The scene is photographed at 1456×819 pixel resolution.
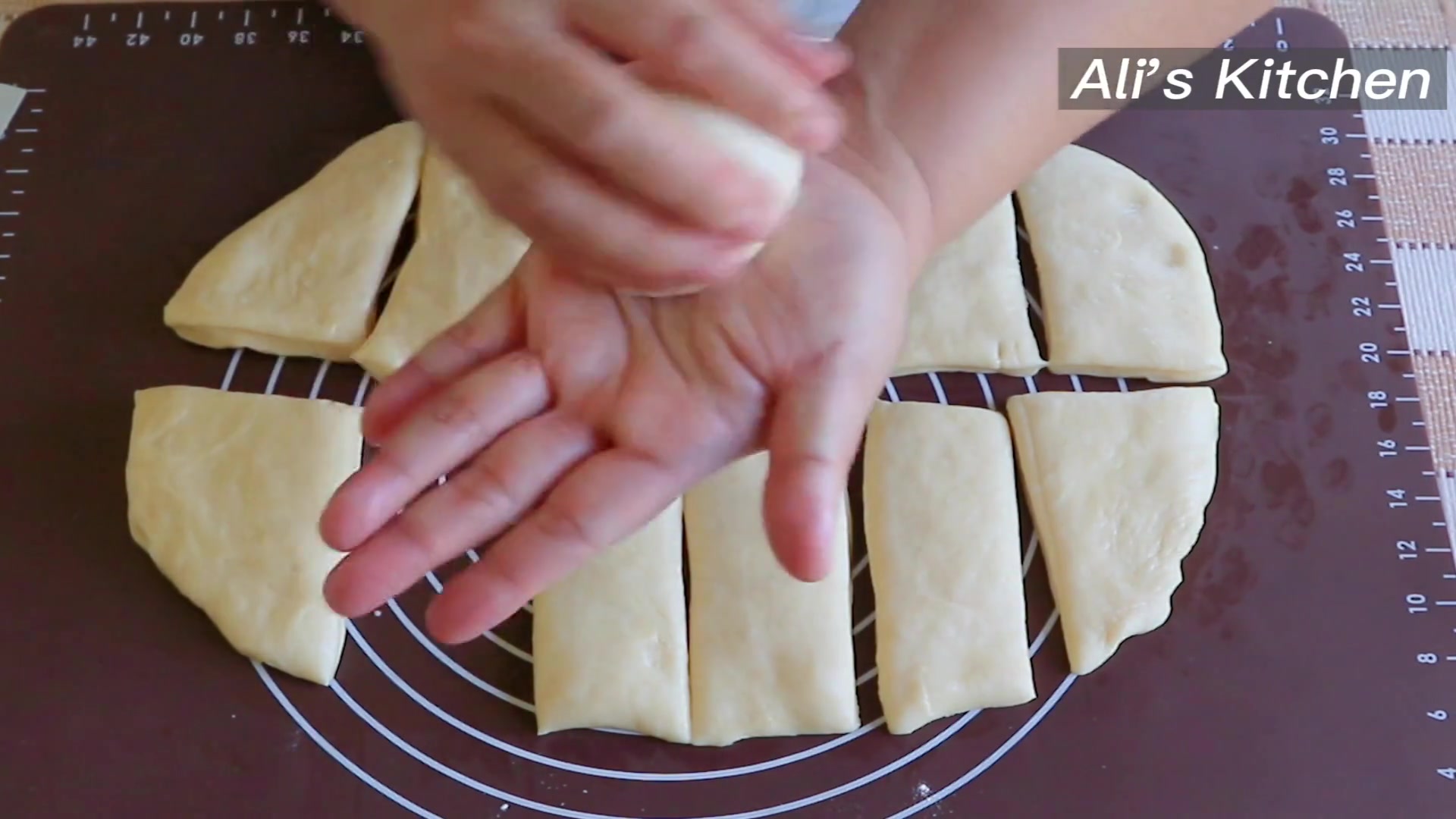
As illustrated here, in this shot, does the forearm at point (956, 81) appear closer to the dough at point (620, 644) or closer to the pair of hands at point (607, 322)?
the pair of hands at point (607, 322)

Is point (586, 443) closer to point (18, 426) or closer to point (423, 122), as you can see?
point (423, 122)

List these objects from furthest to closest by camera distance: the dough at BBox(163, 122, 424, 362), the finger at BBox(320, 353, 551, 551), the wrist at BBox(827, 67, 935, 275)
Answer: the dough at BBox(163, 122, 424, 362), the wrist at BBox(827, 67, 935, 275), the finger at BBox(320, 353, 551, 551)

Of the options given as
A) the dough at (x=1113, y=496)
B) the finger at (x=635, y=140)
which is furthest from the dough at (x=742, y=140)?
the dough at (x=1113, y=496)

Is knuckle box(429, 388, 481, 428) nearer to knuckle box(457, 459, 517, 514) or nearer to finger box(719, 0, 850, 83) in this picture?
knuckle box(457, 459, 517, 514)

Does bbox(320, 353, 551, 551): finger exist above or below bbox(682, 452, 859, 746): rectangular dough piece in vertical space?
above

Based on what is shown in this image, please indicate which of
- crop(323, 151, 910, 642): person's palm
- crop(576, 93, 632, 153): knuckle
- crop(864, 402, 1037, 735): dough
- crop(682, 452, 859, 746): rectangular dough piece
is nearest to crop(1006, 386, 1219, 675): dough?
crop(864, 402, 1037, 735): dough

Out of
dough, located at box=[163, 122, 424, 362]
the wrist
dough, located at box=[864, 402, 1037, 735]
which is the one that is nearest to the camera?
Result: the wrist

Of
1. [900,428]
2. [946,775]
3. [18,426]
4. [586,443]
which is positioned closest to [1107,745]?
[946,775]
